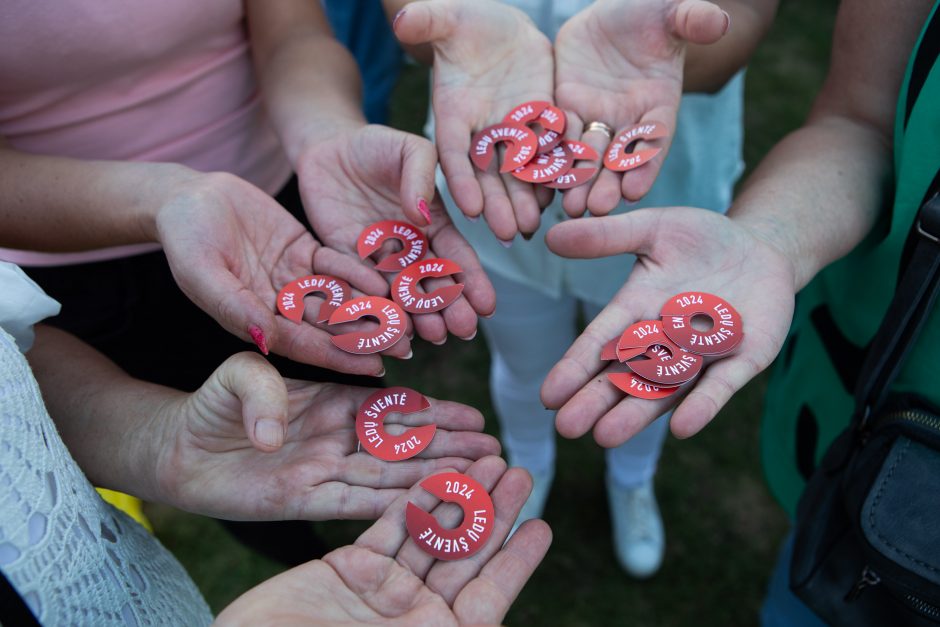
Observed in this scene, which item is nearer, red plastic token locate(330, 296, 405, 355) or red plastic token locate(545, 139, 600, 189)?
red plastic token locate(330, 296, 405, 355)

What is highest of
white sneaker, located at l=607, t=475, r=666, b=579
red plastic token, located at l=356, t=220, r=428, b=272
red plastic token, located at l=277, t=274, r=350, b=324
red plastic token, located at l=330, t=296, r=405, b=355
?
red plastic token, located at l=356, t=220, r=428, b=272

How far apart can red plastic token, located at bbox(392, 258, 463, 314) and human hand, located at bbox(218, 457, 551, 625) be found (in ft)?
1.39

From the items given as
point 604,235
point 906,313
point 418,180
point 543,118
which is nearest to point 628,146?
point 543,118

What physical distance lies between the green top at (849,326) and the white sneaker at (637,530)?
97cm

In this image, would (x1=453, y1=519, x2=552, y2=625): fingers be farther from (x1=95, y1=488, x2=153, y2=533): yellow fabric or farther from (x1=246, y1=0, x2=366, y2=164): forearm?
(x1=246, y1=0, x2=366, y2=164): forearm

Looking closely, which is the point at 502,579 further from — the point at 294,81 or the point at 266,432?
the point at 294,81

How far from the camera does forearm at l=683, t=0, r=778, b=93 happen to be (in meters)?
2.09

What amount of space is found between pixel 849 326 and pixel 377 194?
4.28 ft

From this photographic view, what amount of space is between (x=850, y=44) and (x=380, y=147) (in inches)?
48.5

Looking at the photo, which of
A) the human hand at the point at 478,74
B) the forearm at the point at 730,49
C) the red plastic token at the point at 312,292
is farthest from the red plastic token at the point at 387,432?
the forearm at the point at 730,49

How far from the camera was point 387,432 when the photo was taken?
5.43 ft

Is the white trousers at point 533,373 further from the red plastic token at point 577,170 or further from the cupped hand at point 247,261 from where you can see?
the cupped hand at point 247,261

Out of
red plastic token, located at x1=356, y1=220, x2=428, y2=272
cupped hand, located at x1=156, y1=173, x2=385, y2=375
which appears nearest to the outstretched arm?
red plastic token, located at x1=356, y1=220, x2=428, y2=272

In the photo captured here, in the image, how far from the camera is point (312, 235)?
2066mm
